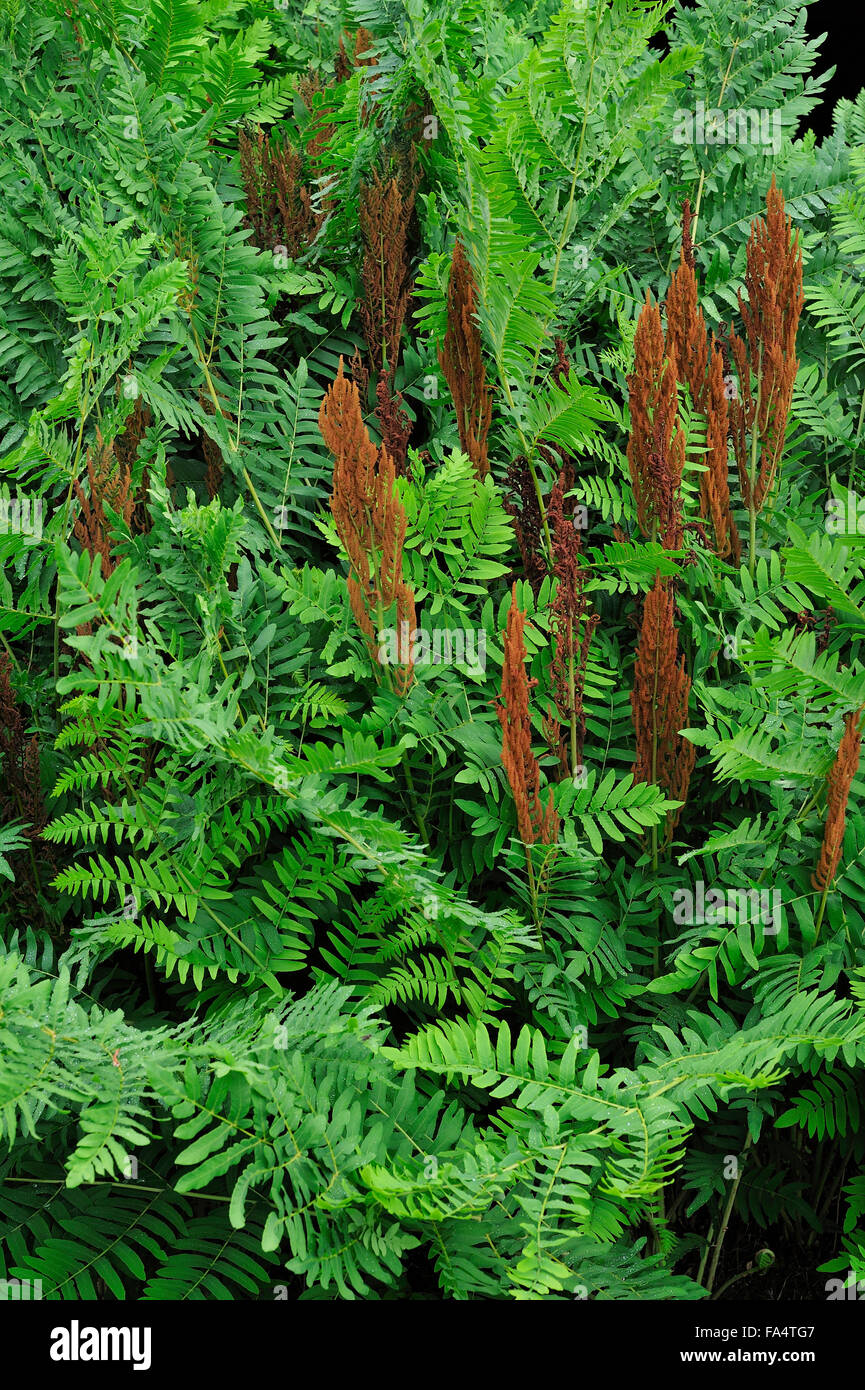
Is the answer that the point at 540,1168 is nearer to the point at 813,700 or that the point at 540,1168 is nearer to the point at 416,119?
the point at 813,700

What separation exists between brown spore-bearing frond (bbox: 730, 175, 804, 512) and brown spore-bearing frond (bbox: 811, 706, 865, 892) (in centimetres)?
52

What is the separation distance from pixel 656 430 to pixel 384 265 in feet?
2.06

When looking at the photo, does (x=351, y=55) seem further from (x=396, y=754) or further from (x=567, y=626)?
(x=396, y=754)

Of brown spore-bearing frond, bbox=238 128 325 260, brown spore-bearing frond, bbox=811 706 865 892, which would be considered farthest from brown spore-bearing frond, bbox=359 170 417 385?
brown spore-bearing frond, bbox=811 706 865 892

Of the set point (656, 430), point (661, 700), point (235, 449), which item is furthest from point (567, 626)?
point (235, 449)

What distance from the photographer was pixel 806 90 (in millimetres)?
2598

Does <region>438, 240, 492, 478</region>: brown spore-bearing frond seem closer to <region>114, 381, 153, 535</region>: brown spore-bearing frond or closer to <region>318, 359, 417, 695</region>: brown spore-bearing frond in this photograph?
<region>318, 359, 417, 695</region>: brown spore-bearing frond

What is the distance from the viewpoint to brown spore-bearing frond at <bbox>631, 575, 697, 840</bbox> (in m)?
1.77

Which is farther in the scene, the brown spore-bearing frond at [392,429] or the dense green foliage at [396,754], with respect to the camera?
the brown spore-bearing frond at [392,429]

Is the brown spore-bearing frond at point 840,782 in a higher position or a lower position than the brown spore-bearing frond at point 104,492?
lower

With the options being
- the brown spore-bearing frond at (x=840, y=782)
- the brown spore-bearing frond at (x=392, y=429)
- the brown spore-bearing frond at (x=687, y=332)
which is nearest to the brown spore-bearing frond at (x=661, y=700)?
the brown spore-bearing frond at (x=840, y=782)

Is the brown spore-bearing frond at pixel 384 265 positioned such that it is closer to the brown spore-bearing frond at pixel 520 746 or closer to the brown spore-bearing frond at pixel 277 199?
the brown spore-bearing frond at pixel 277 199

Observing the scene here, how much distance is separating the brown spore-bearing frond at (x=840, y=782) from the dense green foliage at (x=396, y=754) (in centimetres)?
5

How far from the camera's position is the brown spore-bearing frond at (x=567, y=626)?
178 centimetres
